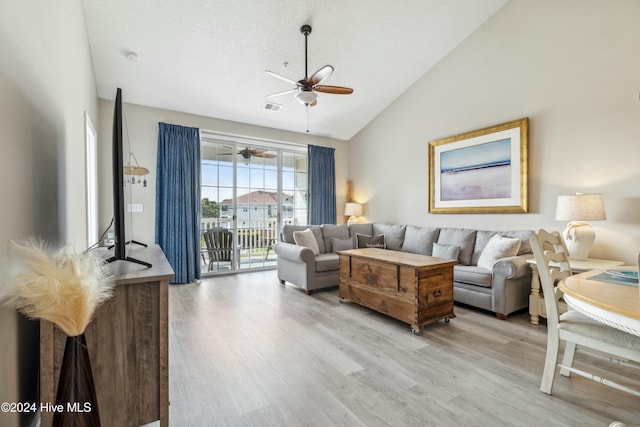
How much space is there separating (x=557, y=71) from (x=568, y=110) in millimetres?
473

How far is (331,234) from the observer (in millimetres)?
4977

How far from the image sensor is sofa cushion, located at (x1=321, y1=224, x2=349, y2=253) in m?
4.86

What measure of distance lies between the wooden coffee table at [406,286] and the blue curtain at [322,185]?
9.14 feet

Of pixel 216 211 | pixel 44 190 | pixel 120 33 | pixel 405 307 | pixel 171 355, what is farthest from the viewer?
pixel 216 211

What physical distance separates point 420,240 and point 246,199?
3.12 metres

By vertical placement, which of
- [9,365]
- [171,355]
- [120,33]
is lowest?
[171,355]

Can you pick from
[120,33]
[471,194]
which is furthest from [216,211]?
[471,194]

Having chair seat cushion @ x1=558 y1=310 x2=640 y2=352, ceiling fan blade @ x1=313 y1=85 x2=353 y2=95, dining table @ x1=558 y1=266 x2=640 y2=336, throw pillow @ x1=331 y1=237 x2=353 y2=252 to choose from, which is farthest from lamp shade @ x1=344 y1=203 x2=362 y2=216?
dining table @ x1=558 y1=266 x2=640 y2=336

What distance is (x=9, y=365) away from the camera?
1.05 meters

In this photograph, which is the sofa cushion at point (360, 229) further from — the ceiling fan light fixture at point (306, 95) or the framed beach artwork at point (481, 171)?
the ceiling fan light fixture at point (306, 95)

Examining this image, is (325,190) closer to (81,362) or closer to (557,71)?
(557,71)

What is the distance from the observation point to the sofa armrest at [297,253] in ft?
13.3

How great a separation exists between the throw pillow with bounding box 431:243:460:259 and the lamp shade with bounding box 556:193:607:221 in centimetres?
116

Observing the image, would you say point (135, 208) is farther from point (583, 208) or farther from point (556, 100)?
point (556, 100)
